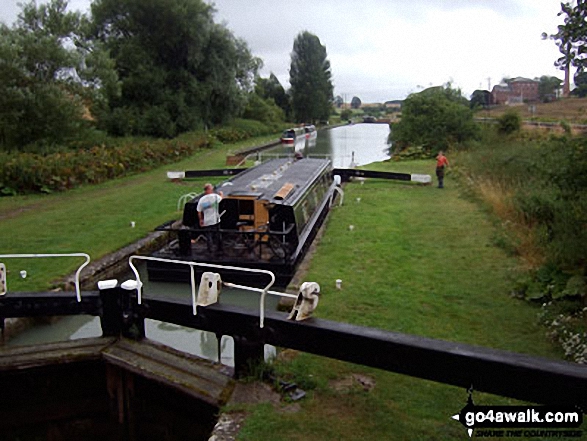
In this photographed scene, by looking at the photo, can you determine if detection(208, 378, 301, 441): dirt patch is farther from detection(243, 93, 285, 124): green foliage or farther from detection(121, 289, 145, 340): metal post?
detection(243, 93, 285, 124): green foliage

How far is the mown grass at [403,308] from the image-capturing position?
13.0 feet

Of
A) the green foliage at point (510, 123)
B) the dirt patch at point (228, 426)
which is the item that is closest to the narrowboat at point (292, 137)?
the green foliage at point (510, 123)

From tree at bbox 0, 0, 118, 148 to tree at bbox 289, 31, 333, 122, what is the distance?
45.4 m

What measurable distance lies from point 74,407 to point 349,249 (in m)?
5.53

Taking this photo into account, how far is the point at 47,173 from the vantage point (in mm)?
16297

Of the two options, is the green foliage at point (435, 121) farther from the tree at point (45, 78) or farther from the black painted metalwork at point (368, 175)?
→ the tree at point (45, 78)

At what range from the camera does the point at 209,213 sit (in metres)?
8.81

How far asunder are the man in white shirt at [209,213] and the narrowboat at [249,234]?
0.09 ft

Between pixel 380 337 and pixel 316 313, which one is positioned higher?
pixel 380 337

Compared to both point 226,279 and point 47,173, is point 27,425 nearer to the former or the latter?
point 226,279

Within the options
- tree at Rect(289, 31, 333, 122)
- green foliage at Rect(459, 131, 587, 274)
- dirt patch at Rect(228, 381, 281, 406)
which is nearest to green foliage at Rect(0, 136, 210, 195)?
green foliage at Rect(459, 131, 587, 274)

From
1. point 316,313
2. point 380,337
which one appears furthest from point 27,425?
point 380,337


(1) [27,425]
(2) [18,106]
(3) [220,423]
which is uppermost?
(2) [18,106]

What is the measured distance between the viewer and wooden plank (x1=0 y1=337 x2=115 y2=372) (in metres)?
4.88
